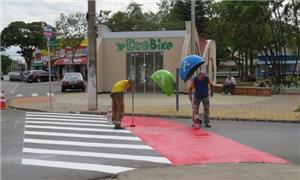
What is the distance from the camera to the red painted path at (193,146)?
11175 millimetres

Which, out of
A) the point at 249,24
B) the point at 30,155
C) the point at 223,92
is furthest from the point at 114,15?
the point at 30,155

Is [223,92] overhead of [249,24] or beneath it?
beneath

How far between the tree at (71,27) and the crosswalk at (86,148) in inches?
2267

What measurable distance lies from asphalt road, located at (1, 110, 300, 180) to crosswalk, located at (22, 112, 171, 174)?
4cm

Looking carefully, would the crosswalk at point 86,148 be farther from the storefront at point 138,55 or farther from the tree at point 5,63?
the tree at point 5,63

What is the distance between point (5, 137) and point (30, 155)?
3.08 metres

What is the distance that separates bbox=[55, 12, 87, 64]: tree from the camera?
74.6m

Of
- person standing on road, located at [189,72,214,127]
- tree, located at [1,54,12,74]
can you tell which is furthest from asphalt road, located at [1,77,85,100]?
tree, located at [1,54,12,74]

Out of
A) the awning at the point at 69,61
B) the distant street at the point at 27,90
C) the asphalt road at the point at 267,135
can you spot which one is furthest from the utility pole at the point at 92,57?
the awning at the point at 69,61

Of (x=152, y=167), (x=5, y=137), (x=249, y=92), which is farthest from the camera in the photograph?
(x=249, y=92)

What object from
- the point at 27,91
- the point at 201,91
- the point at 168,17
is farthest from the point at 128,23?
the point at 201,91

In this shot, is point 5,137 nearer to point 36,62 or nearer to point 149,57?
point 149,57

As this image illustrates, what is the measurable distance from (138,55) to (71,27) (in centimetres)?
3956

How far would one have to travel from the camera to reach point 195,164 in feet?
34.4
